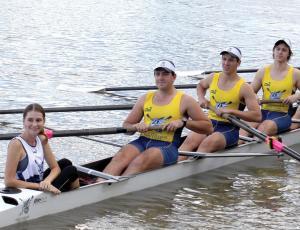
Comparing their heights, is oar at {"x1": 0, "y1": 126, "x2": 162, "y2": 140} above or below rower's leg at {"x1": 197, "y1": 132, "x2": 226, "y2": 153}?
above

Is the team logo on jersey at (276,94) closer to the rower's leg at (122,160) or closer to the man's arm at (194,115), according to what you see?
the man's arm at (194,115)

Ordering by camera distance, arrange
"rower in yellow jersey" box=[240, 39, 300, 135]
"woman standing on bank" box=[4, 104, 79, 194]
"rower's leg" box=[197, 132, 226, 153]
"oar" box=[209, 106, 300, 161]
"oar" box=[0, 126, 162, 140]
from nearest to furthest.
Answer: "woman standing on bank" box=[4, 104, 79, 194], "oar" box=[0, 126, 162, 140], "oar" box=[209, 106, 300, 161], "rower's leg" box=[197, 132, 226, 153], "rower in yellow jersey" box=[240, 39, 300, 135]

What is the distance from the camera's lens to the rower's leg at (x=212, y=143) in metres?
10.7

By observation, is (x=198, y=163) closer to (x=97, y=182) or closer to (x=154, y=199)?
(x=154, y=199)

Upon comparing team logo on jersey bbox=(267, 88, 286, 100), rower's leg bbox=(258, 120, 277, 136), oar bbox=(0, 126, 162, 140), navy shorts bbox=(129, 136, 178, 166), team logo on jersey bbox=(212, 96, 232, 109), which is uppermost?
team logo on jersey bbox=(267, 88, 286, 100)

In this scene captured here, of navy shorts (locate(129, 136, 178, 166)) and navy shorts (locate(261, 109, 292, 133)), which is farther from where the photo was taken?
navy shorts (locate(261, 109, 292, 133))

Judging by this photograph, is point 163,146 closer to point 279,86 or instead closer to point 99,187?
point 99,187

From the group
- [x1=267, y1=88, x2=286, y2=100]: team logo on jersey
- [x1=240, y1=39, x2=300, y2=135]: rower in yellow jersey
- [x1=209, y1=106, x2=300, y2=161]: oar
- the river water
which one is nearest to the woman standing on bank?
the river water

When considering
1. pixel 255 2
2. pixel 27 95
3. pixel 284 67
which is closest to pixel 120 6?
pixel 255 2

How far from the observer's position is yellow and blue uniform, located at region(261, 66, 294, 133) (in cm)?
1198

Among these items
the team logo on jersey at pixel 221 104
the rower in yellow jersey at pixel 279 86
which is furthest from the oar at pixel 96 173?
the rower in yellow jersey at pixel 279 86

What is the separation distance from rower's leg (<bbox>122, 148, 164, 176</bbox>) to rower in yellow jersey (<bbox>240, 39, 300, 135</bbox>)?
101 inches

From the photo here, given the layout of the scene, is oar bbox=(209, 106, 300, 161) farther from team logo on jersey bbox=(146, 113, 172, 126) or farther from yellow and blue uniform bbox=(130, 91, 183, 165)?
team logo on jersey bbox=(146, 113, 172, 126)

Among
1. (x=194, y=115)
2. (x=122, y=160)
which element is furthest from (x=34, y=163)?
(x=194, y=115)
